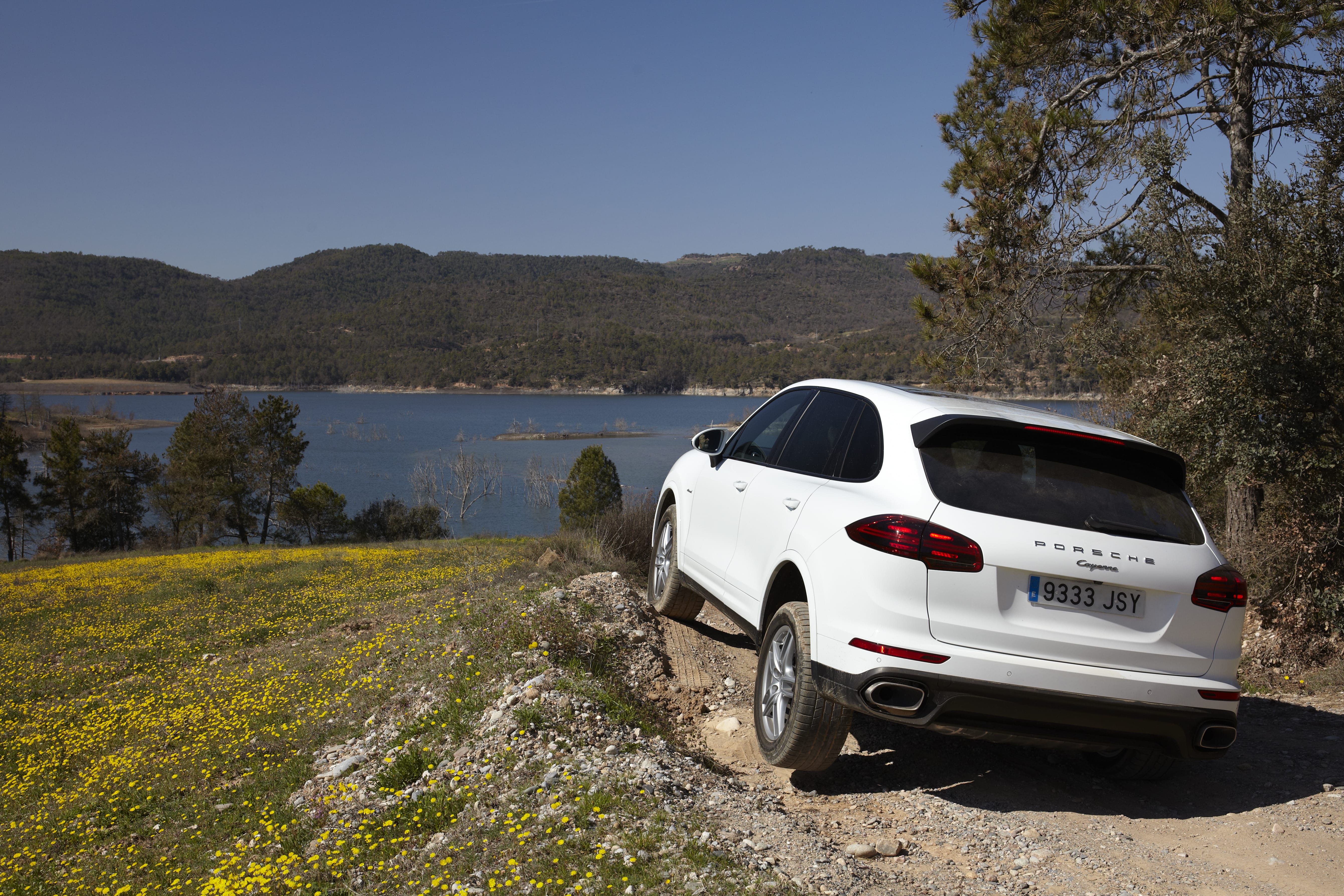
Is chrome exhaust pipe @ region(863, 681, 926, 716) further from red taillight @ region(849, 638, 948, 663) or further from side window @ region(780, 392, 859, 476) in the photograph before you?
side window @ region(780, 392, 859, 476)

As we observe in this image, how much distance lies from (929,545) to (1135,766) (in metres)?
2.03

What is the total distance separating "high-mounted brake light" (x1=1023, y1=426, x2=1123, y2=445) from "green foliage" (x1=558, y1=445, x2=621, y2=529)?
4249 centimetres

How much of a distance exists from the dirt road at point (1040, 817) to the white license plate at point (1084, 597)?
3.21 ft

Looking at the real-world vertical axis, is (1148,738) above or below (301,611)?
above

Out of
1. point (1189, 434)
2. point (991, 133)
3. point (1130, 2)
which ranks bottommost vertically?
point (1189, 434)

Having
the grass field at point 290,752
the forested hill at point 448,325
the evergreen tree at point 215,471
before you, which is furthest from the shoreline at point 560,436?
the grass field at point 290,752

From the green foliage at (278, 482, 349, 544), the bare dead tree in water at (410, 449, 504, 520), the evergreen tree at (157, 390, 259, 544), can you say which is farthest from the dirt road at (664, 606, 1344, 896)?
the bare dead tree in water at (410, 449, 504, 520)

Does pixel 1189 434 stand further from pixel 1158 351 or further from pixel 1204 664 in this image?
pixel 1204 664

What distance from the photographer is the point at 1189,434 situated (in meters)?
7.50

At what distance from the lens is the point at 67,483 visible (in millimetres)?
55812

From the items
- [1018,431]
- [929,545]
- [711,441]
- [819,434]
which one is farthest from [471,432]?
[929,545]

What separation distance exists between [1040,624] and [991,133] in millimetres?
8679

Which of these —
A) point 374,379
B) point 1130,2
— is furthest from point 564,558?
point 374,379

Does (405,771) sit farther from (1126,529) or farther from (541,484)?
(541,484)
